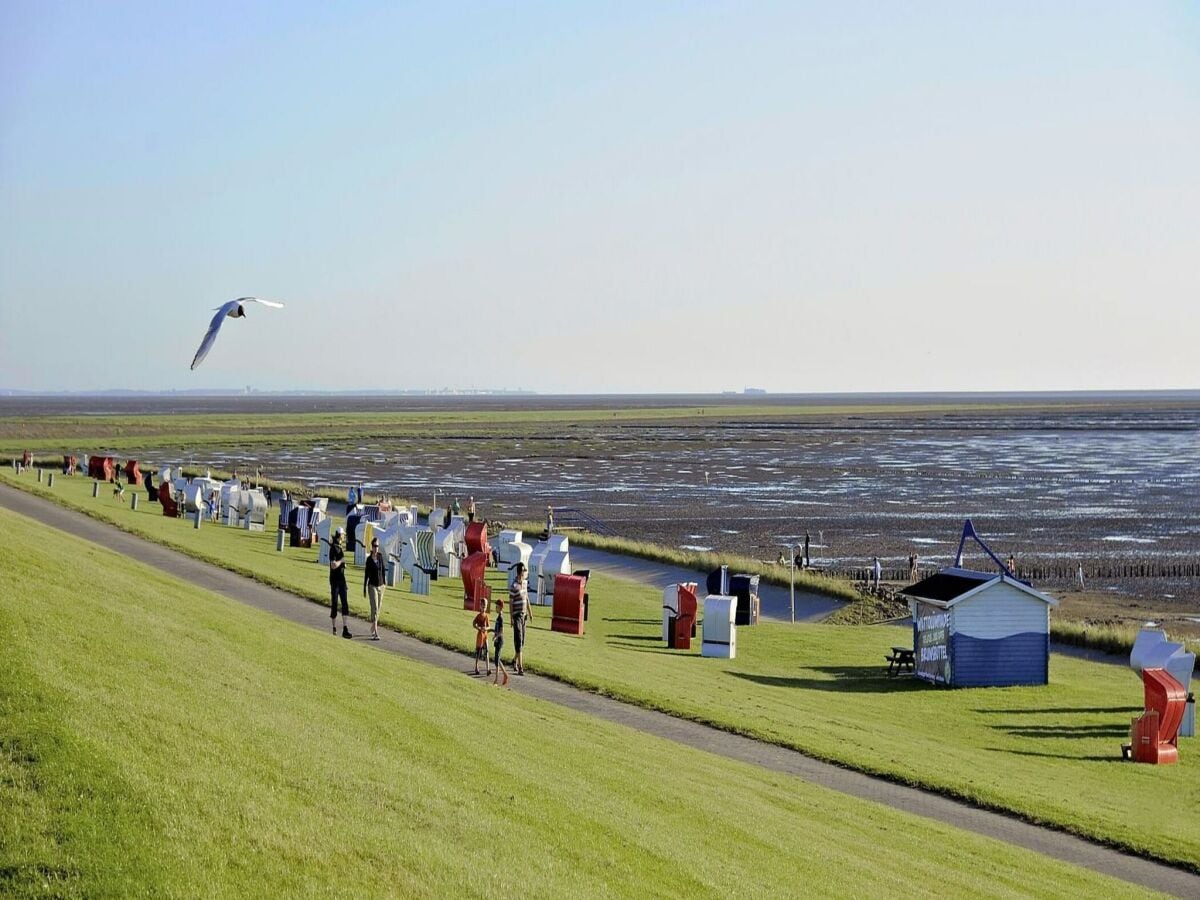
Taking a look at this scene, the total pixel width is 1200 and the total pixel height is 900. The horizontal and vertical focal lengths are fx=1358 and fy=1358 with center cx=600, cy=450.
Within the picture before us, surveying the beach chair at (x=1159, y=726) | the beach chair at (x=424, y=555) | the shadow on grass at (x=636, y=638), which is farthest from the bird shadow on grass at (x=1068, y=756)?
the beach chair at (x=424, y=555)

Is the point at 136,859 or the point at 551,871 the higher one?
the point at 136,859

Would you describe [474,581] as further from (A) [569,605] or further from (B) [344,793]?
(B) [344,793]

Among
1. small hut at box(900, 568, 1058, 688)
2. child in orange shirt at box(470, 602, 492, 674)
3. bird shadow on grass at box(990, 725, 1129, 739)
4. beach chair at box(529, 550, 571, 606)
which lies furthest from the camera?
beach chair at box(529, 550, 571, 606)

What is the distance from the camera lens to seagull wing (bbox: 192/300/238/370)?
18969mm

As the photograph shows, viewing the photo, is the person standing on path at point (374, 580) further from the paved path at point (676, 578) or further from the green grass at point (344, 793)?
the paved path at point (676, 578)

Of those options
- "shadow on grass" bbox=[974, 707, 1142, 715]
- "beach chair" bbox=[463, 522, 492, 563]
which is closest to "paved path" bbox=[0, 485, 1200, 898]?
"shadow on grass" bbox=[974, 707, 1142, 715]

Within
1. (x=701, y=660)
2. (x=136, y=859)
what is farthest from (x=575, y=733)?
(x=701, y=660)

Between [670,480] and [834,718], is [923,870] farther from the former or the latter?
[670,480]

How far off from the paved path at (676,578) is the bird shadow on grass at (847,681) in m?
10.9

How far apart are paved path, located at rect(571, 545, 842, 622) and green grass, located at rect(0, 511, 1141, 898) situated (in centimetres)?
2500

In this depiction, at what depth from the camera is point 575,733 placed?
829 inches

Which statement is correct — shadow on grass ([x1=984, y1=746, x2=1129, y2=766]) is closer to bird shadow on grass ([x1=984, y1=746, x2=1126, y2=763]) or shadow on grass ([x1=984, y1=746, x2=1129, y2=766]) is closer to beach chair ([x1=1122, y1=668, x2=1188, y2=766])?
bird shadow on grass ([x1=984, y1=746, x2=1126, y2=763])

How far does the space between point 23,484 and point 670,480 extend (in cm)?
5222

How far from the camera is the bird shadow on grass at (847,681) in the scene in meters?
32.2
